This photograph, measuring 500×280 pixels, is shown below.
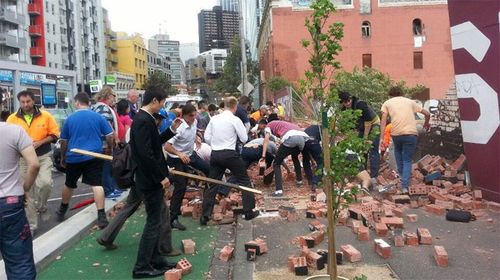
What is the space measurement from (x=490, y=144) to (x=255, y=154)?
4.03m

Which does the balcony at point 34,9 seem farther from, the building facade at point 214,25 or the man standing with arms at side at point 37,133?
the building facade at point 214,25

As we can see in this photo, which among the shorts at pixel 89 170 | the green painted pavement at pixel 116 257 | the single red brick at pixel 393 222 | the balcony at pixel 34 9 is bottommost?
the green painted pavement at pixel 116 257

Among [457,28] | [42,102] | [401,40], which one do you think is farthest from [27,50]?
[457,28]

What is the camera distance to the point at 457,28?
305 inches

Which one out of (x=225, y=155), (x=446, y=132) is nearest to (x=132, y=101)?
(x=225, y=155)

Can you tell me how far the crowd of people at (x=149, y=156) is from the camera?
390cm

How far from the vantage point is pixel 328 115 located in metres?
4.38

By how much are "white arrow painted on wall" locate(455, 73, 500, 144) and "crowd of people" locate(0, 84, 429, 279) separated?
82 cm

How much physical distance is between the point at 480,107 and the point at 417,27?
4698 cm

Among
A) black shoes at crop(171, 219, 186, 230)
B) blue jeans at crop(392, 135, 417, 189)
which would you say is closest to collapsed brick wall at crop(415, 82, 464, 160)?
blue jeans at crop(392, 135, 417, 189)

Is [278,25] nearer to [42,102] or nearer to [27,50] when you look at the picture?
[27,50]

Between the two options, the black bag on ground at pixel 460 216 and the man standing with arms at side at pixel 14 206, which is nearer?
the man standing with arms at side at pixel 14 206

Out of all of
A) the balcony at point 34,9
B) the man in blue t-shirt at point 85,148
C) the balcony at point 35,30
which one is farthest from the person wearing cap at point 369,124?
the balcony at point 34,9

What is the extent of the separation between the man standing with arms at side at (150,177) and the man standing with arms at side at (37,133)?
2.32 meters
